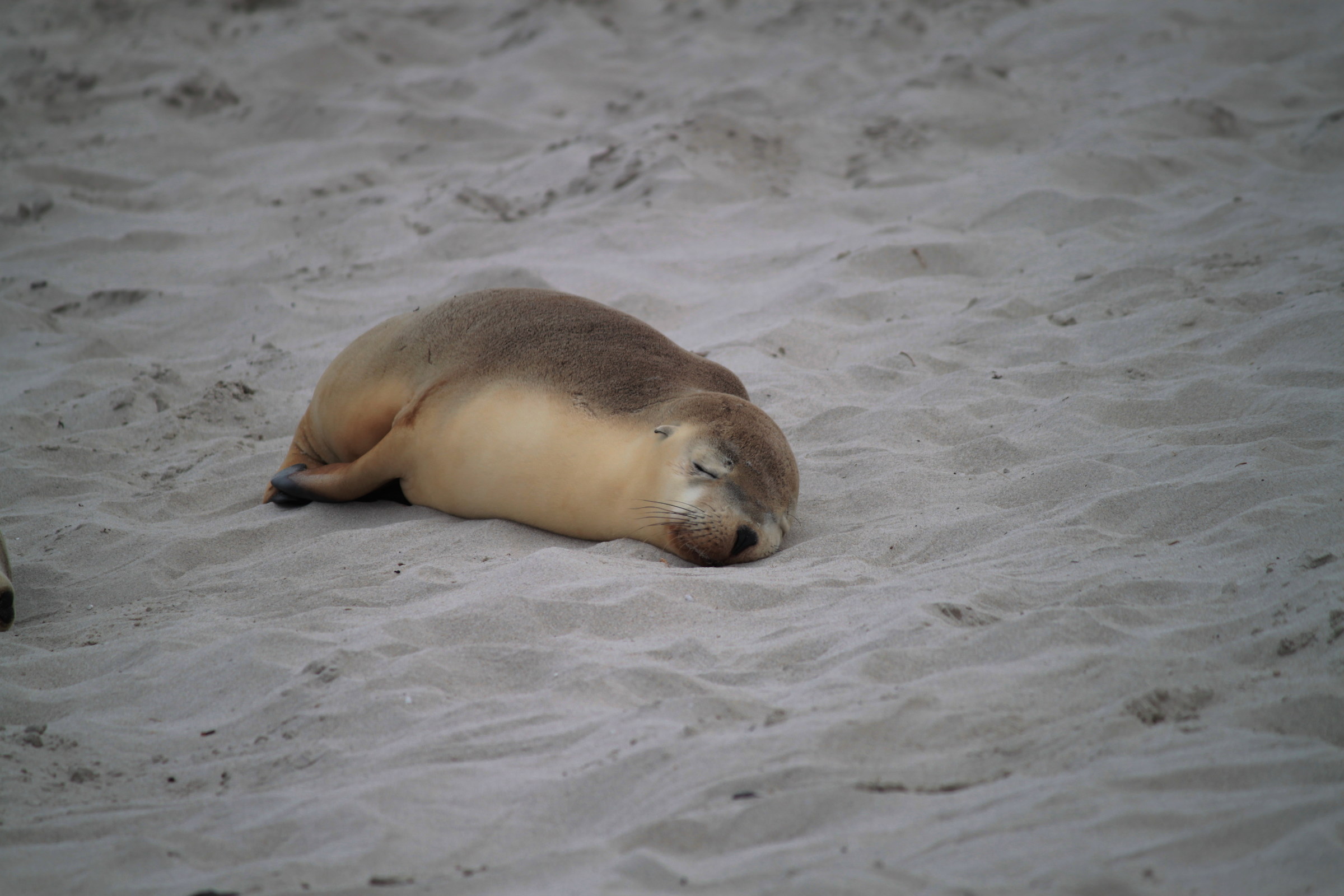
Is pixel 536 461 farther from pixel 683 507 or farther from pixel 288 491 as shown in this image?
pixel 288 491

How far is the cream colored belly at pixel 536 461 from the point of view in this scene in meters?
3.61

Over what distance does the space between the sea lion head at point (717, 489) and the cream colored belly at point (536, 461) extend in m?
0.07

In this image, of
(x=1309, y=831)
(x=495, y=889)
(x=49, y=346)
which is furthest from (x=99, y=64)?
(x=1309, y=831)

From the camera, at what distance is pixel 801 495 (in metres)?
4.00

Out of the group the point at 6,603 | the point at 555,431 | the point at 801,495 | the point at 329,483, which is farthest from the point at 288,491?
the point at 801,495

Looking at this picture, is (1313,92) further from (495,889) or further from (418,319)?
(495,889)

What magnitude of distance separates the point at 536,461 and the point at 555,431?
12cm

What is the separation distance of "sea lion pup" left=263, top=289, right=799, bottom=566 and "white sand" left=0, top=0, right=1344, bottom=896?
0.18 meters

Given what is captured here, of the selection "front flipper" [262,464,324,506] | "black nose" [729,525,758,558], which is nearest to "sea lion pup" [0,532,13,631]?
"front flipper" [262,464,324,506]

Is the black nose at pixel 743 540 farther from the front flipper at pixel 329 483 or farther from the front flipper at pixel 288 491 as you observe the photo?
the front flipper at pixel 288 491

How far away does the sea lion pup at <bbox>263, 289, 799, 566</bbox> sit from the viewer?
351cm

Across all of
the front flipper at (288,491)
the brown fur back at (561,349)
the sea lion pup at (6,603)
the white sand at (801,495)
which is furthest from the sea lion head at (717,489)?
the sea lion pup at (6,603)

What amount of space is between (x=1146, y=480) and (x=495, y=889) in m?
2.60

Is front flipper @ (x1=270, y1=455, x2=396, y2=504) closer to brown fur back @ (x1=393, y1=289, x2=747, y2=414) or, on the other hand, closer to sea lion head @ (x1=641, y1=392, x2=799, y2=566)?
brown fur back @ (x1=393, y1=289, x2=747, y2=414)
